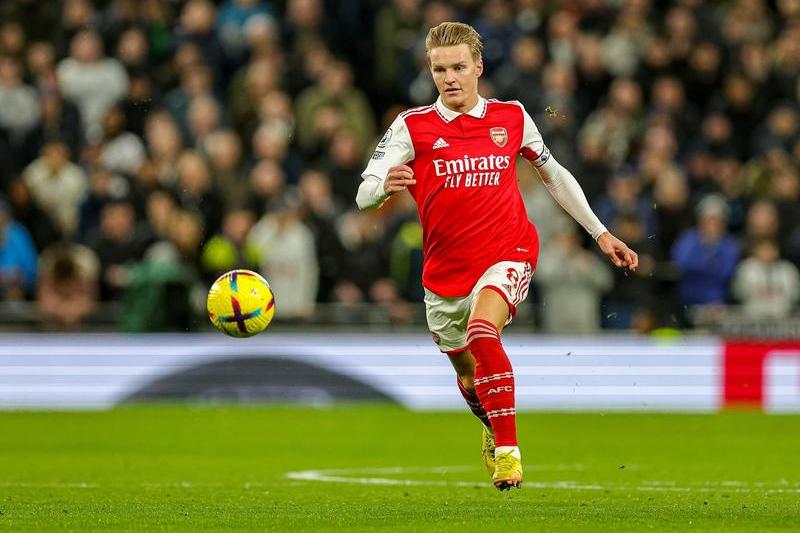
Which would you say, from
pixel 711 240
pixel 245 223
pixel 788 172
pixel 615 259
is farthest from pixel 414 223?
pixel 615 259

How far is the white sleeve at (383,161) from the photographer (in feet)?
32.6

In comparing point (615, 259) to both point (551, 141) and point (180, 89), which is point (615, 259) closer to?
point (551, 141)

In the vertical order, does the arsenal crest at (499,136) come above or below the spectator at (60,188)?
above

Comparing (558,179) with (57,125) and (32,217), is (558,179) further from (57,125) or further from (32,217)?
(57,125)

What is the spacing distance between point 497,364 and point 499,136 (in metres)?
1.52

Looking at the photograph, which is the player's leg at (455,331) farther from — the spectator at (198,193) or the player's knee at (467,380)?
the spectator at (198,193)

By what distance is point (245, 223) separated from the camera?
2009cm

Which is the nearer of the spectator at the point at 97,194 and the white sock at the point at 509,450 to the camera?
the white sock at the point at 509,450

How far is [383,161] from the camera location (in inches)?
404

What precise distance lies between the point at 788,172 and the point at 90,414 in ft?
30.6

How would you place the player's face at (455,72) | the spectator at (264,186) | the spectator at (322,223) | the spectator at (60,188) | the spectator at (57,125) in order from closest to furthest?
the player's face at (455,72) → the spectator at (264,186) → the spectator at (322,223) → the spectator at (60,188) → the spectator at (57,125)

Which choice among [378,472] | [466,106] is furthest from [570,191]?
[378,472]

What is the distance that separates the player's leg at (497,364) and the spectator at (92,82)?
1242cm

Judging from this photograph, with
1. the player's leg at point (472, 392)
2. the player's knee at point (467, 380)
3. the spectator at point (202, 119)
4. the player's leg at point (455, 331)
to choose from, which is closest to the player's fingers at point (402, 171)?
the player's leg at point (455, 331)
